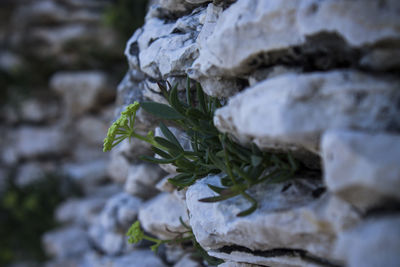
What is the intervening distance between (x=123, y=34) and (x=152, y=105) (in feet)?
16.8

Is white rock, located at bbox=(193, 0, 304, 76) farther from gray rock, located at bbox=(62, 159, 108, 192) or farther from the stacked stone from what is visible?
gray rock, located at bbox=(62, 159, 108, 192)

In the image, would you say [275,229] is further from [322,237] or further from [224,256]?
[224,256]

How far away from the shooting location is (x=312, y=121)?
50.7 inches

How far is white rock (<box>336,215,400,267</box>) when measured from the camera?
1.10 meters

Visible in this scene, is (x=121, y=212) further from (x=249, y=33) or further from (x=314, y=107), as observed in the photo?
(x=314, y=107)

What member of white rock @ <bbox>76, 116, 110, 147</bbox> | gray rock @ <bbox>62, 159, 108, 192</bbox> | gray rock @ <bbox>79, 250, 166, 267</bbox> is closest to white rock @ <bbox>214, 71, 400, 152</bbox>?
gray rock @ <bbox>79, 250, 166, 267</bbox>

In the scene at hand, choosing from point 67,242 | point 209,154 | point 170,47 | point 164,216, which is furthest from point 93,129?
point 209,154

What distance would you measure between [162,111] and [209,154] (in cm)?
42

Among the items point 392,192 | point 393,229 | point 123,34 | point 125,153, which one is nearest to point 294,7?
point 392,192

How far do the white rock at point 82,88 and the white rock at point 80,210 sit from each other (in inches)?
73.1

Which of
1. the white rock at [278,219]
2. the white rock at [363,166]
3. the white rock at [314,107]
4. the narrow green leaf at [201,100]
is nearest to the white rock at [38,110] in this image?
the narrow green leaf at [201,100]

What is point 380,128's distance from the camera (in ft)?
3.95

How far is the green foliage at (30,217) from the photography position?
5844mm

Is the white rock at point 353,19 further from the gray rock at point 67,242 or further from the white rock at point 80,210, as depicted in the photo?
the white rock at point 80,210
